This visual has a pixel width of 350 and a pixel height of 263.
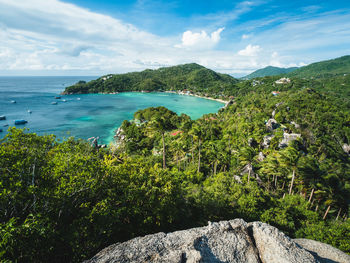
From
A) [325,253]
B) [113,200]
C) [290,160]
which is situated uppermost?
[113,200]

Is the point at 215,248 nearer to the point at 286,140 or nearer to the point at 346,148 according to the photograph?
the point at 286,140

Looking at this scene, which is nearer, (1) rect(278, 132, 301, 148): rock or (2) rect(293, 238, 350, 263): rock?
(2) rect(293, 238, 350, 263): rock

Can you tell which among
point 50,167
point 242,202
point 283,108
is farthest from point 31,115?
point 283,108

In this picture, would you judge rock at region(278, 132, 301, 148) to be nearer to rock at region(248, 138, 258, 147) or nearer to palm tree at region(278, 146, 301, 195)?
rock at region(248, 138, 258, 147)

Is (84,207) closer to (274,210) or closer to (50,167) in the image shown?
(50,167)

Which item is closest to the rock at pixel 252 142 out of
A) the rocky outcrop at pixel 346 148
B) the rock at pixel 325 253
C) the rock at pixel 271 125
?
the rock at pixel 271 125

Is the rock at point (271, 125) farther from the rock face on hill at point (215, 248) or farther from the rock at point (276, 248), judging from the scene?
the rock face on hill at point (215, 248)

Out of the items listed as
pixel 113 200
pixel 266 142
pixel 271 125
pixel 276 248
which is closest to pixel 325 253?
pixel 276 248

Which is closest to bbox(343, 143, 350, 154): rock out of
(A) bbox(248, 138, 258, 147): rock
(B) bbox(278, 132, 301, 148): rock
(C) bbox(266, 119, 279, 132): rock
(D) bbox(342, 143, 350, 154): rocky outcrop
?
(D) bbox(342, 143, 350, 154): rocky outcrop
